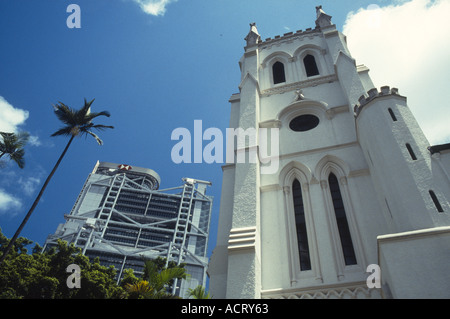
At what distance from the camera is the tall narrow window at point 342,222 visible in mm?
11906

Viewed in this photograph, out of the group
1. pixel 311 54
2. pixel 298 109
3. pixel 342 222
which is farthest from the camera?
pixel 311 54

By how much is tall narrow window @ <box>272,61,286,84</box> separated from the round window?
15.5 ft

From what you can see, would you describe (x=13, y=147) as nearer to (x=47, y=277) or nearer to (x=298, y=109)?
(x=47, y=277)

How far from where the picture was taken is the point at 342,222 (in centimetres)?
1293

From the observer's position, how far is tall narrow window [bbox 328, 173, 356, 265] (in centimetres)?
1191

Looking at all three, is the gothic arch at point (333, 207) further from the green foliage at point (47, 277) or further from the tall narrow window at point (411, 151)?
the green foliage at point (47, 277)

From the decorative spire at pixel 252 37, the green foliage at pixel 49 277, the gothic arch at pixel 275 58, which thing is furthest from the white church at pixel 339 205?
the decorative spire at pixel 252 37

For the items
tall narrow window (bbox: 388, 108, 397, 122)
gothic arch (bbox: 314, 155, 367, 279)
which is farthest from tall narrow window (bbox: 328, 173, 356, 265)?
tall narrow window (bbox: 388, 108, 397, 122)

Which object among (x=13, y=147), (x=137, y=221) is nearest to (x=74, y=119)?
(x=13, y=147)

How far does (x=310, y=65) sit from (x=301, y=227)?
1301 cm

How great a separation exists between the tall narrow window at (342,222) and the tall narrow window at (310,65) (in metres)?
9.38

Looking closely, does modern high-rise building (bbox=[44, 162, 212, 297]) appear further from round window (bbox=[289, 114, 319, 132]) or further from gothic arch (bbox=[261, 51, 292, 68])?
round window (bbox=[289, 114, 319, 132])

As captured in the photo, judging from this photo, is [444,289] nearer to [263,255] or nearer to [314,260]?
[314,260]
